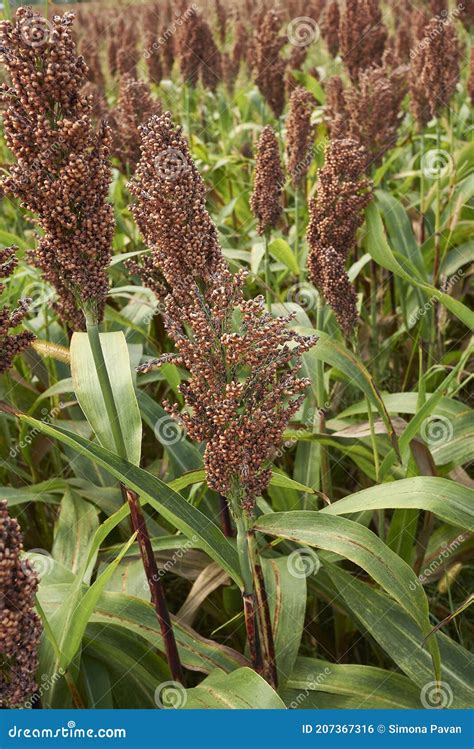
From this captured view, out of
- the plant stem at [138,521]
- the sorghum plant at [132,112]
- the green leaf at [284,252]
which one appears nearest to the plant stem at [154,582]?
the plant stem at [138,521]

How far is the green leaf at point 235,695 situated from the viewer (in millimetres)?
2012

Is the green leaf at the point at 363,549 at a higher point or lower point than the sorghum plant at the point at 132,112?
lower

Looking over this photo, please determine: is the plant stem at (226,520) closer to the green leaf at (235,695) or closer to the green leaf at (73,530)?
the green leaf at (73,530)

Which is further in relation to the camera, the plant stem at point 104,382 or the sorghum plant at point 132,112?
the sorghum plant at point 132,112

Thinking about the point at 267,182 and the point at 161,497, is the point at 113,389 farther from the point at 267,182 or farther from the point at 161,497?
the point at 267,182

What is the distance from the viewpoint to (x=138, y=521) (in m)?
2.26

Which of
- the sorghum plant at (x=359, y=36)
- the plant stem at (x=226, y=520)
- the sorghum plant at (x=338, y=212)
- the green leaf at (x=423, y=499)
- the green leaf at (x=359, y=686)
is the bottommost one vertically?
the green leaf at (x=359, y=686)

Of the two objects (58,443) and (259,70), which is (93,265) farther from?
(259,70)

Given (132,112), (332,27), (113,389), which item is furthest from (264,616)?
(332,27)

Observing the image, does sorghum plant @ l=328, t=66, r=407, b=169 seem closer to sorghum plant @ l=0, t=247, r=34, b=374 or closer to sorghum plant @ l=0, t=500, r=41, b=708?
sorghum plant @ l=0, t=247, r=34, b=374

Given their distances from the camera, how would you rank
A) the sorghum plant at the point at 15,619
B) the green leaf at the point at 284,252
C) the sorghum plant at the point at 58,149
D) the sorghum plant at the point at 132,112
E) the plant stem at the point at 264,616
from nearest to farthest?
the sorghum plant at the point at 15,619 < the sorghum plant at the point at 58,149 < the plant stem at the point at 264,616 < the green leaf at the point at 284,252 < the sorghum plant at the point at 132,112

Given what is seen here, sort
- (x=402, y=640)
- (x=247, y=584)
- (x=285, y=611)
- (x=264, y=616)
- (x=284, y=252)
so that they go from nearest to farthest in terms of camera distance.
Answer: (x=247, y=584) → (x=264, y=616) → (x=402, y=640) → (x=285, y=611) → (x=284, y=252)

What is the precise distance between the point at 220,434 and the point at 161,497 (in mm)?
306

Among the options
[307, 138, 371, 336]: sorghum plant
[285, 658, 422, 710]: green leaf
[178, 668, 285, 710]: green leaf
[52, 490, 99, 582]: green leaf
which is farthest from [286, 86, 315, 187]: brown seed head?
[178, 668, 285, 710]: green leaf
